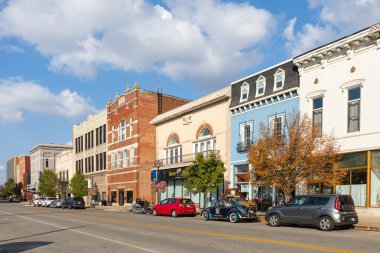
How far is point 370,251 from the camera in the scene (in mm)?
11227

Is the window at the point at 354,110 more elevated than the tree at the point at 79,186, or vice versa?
the window at the point at 354,110

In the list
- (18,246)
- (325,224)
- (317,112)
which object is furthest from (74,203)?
(325,224)

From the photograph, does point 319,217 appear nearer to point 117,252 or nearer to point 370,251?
point 370,251

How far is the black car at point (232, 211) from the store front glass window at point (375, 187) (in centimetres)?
638

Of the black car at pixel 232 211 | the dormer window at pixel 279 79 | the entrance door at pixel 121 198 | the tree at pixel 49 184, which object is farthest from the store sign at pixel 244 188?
the tree at pixel 49 184

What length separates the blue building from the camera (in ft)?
92.7

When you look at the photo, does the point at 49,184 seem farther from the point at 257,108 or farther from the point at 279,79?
the point at 279,79

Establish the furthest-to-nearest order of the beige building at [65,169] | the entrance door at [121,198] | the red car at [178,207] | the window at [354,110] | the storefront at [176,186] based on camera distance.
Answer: the beige building at [65,169], the entrance door at [121,198], the storefront at [176,186], the red car at [178,207], the window at [354,110]

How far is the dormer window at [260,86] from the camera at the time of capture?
30.8 meters

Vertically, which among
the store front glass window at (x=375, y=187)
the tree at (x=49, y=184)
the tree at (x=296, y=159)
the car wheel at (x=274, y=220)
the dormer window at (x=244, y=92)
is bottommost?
the tree at (x=49, y=184)

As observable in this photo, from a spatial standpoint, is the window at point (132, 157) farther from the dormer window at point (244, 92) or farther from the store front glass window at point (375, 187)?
the store front glass window at point (375, 187)

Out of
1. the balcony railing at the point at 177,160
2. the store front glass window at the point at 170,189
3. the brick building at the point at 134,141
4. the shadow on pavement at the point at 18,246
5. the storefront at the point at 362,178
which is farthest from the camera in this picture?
the brick building at the point at 134,141

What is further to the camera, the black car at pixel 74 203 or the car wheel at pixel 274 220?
the black car at pixel 74 203

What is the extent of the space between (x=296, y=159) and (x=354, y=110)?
4762 millimetres
